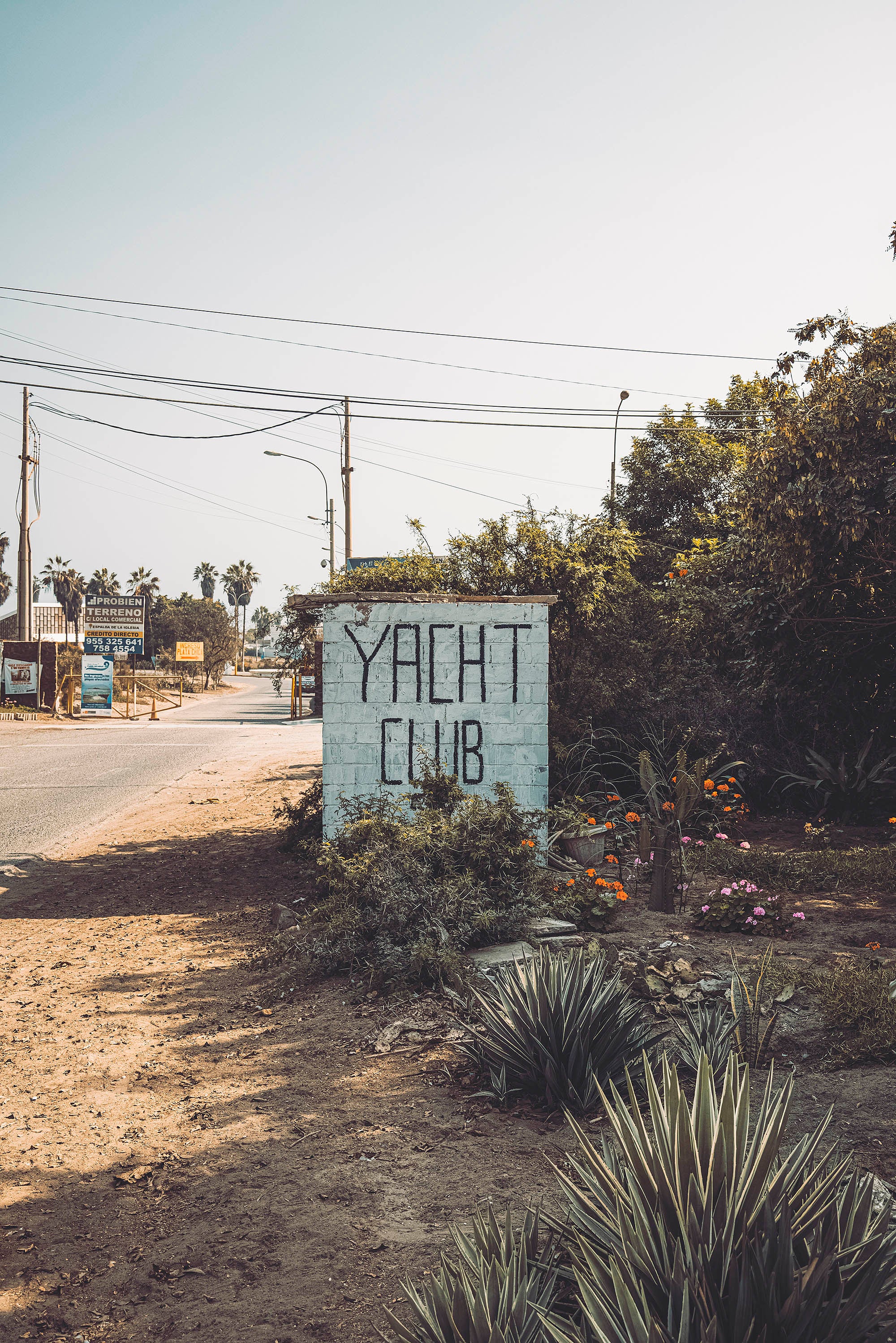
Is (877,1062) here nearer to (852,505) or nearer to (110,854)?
(852,505)

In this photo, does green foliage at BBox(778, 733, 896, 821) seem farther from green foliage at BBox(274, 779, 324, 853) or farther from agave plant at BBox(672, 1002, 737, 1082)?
agave plant at BBox(672, 1002, 737, 1082)

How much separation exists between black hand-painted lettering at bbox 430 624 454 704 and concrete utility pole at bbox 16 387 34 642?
2722 centimetres

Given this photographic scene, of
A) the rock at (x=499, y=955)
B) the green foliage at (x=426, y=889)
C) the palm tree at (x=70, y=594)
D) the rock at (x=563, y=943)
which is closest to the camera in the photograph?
the rock at (x=499, y=955)

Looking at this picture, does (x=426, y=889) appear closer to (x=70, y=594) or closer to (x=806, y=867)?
(x=806, y=867)

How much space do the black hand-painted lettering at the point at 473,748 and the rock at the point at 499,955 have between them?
2.49m

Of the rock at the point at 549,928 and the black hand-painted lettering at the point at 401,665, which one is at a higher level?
the black hand-painted lettering at the point at 401,665

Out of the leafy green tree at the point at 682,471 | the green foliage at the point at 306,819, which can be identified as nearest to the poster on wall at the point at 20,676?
the leafy green tree at the point at 682,471

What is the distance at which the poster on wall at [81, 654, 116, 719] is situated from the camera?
30719 mm

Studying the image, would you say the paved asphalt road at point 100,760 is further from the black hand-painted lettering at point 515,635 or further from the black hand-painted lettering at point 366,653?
the black hand-painted lettering at point 515,635

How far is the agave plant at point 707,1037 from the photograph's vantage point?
3766mm

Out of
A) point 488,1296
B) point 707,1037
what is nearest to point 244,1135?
point 707,1037

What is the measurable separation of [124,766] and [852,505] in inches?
553

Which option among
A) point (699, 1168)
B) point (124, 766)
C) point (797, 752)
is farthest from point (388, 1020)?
point (124, 766)

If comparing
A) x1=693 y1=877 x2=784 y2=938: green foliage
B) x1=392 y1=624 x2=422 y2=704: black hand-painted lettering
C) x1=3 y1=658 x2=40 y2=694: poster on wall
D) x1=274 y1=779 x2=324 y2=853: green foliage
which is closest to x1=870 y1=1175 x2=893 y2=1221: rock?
x1=693 y1=877 x2=784 y2=938: green foliage
